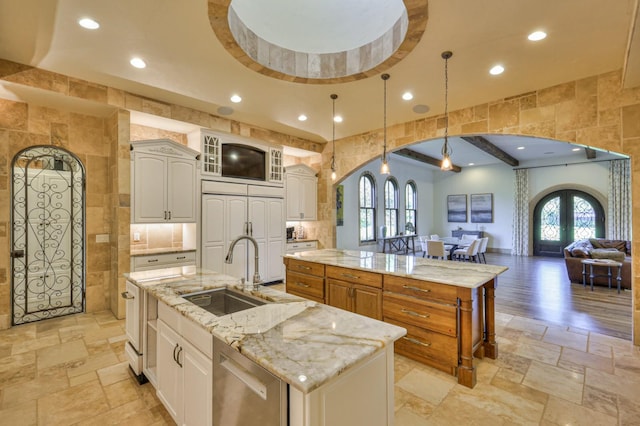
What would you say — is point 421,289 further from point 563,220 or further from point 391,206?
point 563,220

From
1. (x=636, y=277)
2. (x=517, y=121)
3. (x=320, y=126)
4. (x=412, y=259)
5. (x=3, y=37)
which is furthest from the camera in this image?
(x=320, y=126)

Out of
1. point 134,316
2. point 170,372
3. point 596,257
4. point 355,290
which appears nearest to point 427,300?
point 355,290

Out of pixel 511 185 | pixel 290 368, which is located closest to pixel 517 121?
pixel 290 368

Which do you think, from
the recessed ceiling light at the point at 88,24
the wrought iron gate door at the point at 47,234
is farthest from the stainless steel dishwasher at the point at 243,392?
the wrought iron gate door at the point at 47,234

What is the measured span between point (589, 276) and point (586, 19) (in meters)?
5.00

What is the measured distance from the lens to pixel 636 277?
3.07 m

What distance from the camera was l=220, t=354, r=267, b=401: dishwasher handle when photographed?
113 cm

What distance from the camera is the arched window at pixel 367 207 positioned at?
8.80 metres

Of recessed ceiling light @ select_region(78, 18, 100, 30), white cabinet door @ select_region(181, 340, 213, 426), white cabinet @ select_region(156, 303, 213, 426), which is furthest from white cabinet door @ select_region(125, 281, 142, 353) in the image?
recessed ceiling light @ select_region(78, 18, 100, 30)

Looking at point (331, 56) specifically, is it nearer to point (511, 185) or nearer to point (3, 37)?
point (3, 37)

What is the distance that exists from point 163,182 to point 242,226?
4.71 ft

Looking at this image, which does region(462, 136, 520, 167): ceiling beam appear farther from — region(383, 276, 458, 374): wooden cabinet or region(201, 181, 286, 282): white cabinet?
region(383, 276, 458, 374): wooden cabinet

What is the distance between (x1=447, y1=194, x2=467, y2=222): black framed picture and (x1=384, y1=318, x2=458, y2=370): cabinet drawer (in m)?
9.74

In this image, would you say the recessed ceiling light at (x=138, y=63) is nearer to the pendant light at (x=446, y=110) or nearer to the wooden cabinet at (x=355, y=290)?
the wooden cabinet at (x=355, y=290)
